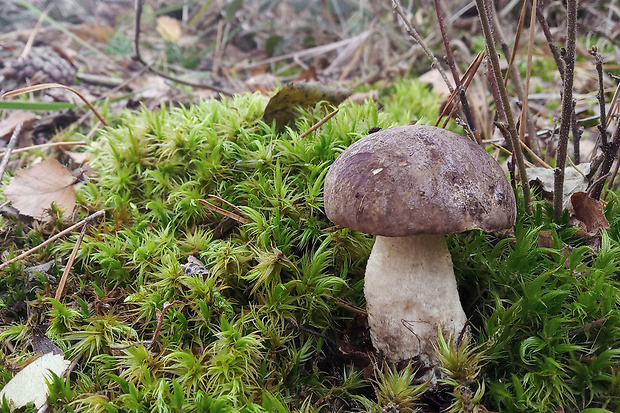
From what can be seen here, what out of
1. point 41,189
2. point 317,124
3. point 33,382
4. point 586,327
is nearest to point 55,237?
point 41,189

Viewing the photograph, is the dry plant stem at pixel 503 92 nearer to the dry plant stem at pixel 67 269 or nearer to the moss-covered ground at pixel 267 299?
the moss-covered ground at pixel 267 299

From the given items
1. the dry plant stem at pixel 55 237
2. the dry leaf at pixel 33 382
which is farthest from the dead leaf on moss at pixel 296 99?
the dry leaf at pixel 33 382

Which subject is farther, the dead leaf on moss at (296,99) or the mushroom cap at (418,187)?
the dead leaf on moss at (296,99)

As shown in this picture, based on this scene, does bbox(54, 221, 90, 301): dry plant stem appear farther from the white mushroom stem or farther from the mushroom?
the white mushroom stem

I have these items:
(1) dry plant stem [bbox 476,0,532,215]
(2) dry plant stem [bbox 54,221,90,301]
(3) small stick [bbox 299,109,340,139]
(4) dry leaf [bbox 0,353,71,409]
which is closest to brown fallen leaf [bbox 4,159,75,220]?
(2) dry plant stem [bbox 54,221,90,301]

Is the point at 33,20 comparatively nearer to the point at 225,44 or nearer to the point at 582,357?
the point at 225,44

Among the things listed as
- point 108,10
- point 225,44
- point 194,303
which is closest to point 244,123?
point 194,303

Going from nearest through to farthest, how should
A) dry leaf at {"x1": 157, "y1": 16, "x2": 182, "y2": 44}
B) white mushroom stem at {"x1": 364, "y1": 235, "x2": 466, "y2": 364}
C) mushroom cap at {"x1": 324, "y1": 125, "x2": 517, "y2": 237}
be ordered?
mushroom cap at {"x1": 324, "y1": 125, "x2": 517, "y2": 237} → white mushroom stem at {"x1": 364, "y1": 235, "x2": 466, "y2": 364} → dry leaf at {"x1": 157, "y1": 16, "x2": 182, "y2": 44}

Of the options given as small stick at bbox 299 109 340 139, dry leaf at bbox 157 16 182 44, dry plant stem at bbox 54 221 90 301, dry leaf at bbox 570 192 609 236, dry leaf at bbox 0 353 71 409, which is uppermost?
small stick at bbox 299 109 340 139
